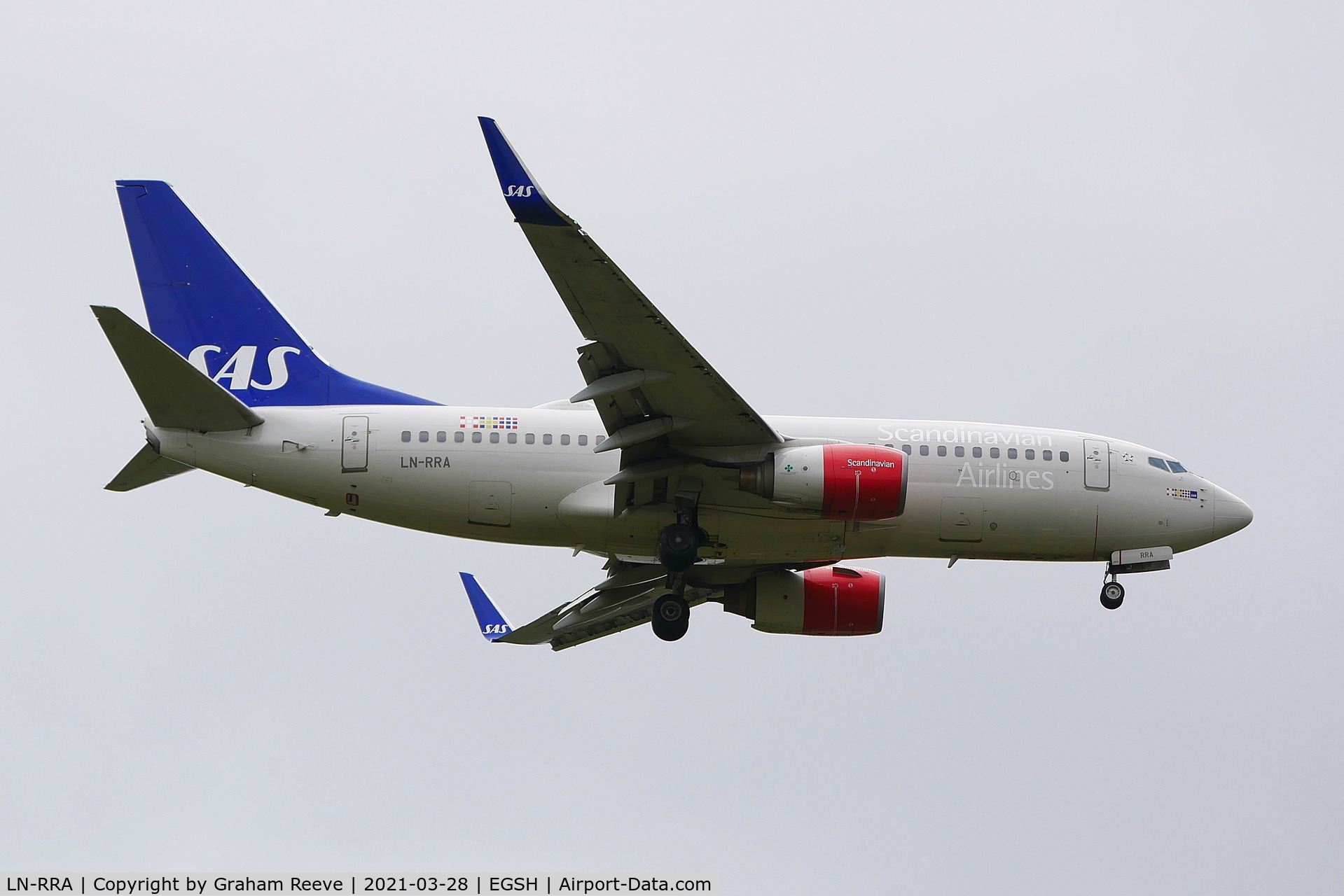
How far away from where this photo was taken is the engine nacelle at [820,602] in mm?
28828

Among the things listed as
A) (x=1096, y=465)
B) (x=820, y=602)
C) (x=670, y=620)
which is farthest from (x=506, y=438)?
(x=1096, y=465)

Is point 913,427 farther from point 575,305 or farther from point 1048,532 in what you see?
point 575,305

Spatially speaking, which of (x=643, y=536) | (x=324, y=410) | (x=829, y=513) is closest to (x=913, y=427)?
(x=829, y=513)

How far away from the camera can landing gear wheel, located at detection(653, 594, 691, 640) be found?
26516mm

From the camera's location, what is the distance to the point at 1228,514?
27953 millimetres

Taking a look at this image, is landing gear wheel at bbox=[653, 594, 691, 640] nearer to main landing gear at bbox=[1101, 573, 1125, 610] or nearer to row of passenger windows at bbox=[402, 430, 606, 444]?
row of passenger windows at bbox=[402, 430, 606, 444]

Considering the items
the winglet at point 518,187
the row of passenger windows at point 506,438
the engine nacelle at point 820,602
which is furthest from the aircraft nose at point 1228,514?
the winglet at point 518,187

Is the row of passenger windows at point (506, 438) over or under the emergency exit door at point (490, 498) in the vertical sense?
over

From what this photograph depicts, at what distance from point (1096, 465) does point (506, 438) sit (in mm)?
11390

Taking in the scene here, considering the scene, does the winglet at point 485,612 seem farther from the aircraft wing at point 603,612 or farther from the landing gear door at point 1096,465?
the landing gear door at point 1096,465

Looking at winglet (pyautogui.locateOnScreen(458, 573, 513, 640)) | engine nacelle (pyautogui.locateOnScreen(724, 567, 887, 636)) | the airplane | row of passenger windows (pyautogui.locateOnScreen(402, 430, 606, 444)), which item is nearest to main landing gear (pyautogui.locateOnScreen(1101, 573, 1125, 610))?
the airplane

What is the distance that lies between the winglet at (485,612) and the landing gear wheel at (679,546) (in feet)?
26.7

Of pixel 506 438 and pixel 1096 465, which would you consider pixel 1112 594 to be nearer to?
pixel 1096 465

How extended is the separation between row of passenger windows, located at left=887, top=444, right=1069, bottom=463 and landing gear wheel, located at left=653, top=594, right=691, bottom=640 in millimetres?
5030
